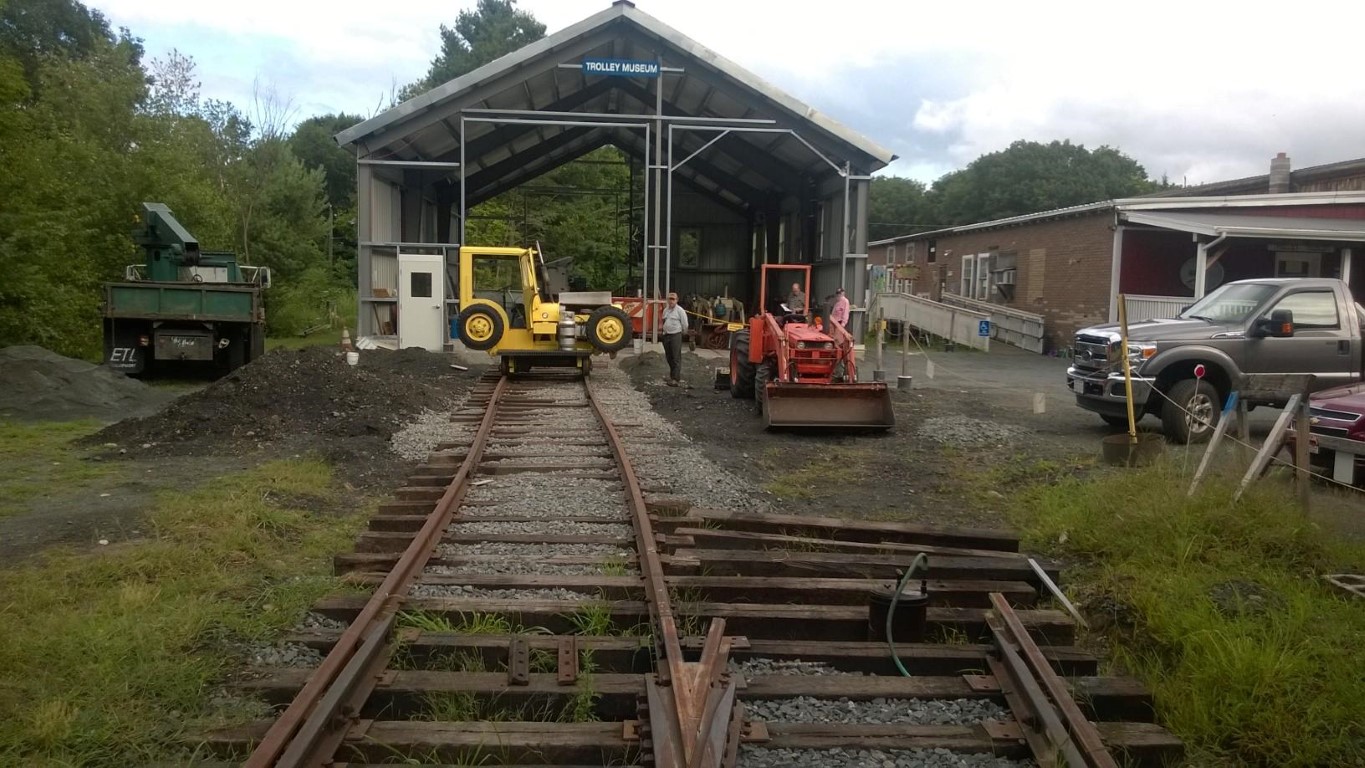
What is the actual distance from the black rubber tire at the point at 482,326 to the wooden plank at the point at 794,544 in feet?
36.9

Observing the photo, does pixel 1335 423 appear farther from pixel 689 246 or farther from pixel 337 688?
pixel 689 246

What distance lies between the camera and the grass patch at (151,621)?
12.4 feet

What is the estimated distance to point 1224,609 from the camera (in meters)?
5.04

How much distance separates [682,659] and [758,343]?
9.82m

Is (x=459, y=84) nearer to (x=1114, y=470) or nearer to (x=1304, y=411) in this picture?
(x=1114, y=470)

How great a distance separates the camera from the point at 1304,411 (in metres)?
6.41

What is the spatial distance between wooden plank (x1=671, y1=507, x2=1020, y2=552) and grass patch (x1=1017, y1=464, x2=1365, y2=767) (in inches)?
18.4

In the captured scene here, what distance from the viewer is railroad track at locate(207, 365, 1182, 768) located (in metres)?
3.74

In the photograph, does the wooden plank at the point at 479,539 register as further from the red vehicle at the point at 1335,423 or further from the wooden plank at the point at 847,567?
the red vehicle at the point at 1335,423

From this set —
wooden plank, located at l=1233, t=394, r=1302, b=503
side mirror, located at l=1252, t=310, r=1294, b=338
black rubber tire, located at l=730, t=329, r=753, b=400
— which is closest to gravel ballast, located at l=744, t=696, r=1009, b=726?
wooden plank, located at l=1233, t=394, r=1302, b=503

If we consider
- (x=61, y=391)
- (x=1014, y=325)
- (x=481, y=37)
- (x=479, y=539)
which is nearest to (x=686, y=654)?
(x=479, y=539)

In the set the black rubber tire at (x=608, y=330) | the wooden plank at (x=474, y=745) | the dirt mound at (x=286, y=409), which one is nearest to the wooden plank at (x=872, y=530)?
the wooden plank at (x=474, y=745)

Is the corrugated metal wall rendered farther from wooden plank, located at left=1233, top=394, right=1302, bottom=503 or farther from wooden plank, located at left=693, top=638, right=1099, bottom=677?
wooden plank, located at left=693, top=638, right=1099, bottom=677

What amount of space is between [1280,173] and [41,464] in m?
35.5
